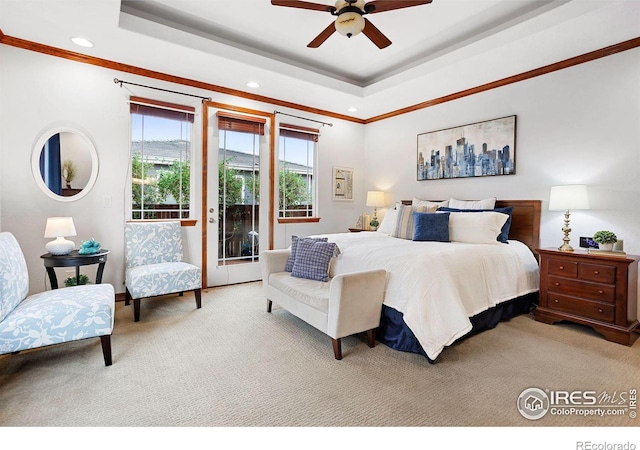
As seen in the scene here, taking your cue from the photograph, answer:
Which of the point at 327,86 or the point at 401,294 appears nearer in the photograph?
the point at 401,294

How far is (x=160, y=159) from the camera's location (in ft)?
12.8

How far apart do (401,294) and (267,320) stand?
1.42 meters

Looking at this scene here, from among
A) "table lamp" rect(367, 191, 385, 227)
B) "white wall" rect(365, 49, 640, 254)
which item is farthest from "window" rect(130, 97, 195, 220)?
"white wall" rect(365, 49, 640, 254)

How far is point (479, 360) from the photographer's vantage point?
232cm

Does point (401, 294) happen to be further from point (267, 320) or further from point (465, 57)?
point (465, 57)

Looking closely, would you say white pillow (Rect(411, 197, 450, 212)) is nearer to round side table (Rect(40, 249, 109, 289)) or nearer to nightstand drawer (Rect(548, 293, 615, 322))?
nightstand drawer (Rect(548, 293, 615, 322))

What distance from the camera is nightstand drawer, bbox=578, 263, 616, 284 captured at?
266 centimetres

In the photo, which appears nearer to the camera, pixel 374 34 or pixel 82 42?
pixel 374 34

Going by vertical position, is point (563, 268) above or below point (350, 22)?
below

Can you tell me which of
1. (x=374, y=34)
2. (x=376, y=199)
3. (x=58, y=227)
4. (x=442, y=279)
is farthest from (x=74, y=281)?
(x=376, y=199)

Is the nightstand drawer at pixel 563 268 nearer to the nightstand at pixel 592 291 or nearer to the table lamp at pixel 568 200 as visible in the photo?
the nightstand at pixel 592 291

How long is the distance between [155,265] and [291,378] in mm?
2147

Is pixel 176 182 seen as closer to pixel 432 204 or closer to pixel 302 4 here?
pixel 302 4
